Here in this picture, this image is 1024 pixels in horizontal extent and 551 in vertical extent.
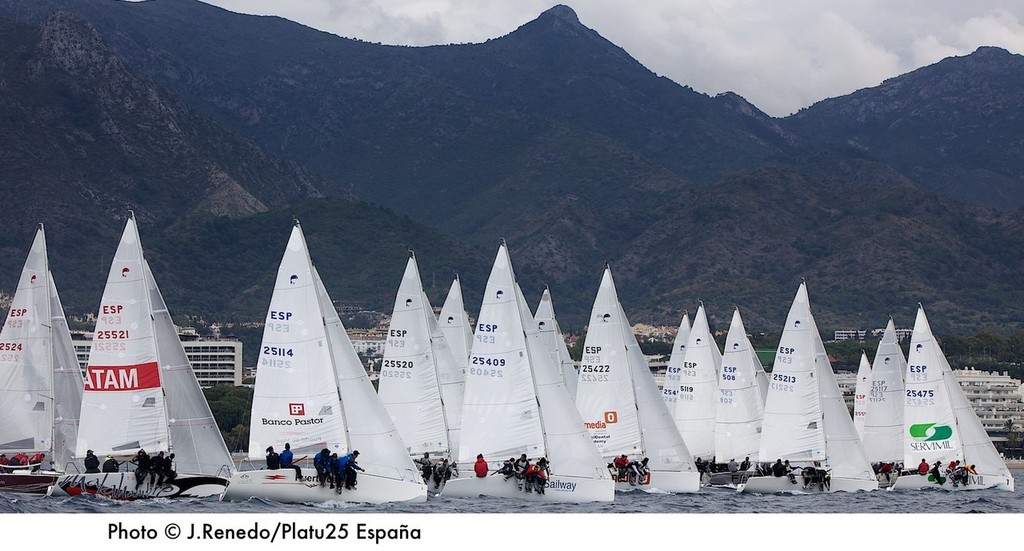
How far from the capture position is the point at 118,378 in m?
47.2

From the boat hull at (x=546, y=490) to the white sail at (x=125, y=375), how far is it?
8186 millimetres

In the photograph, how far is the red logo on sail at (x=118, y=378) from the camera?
47125mm

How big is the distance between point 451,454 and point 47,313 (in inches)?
529

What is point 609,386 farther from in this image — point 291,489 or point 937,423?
point 291,489

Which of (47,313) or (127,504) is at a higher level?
(47,313)

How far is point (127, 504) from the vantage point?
4484cm

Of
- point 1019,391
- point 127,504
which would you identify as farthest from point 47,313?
point 1019,391

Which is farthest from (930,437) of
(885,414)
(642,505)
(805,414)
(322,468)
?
(322,468)

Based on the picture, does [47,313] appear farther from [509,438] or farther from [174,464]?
[509,438]

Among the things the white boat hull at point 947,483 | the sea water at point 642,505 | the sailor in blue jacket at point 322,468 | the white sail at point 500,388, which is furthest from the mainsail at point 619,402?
the sailor in blue jacket at point 322,468

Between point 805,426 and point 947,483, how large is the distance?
7526 mm

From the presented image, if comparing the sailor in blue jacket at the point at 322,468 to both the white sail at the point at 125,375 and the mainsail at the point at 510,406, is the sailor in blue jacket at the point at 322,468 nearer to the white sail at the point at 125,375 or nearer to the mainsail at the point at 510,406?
the white sail at the point at 125,375

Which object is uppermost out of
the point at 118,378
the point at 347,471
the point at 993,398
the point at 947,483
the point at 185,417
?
the point at 993,398

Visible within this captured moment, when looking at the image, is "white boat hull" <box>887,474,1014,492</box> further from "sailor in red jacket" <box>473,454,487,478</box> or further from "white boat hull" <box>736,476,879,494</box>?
"sailor in red jacket" <box>473,454,487,478</box>
